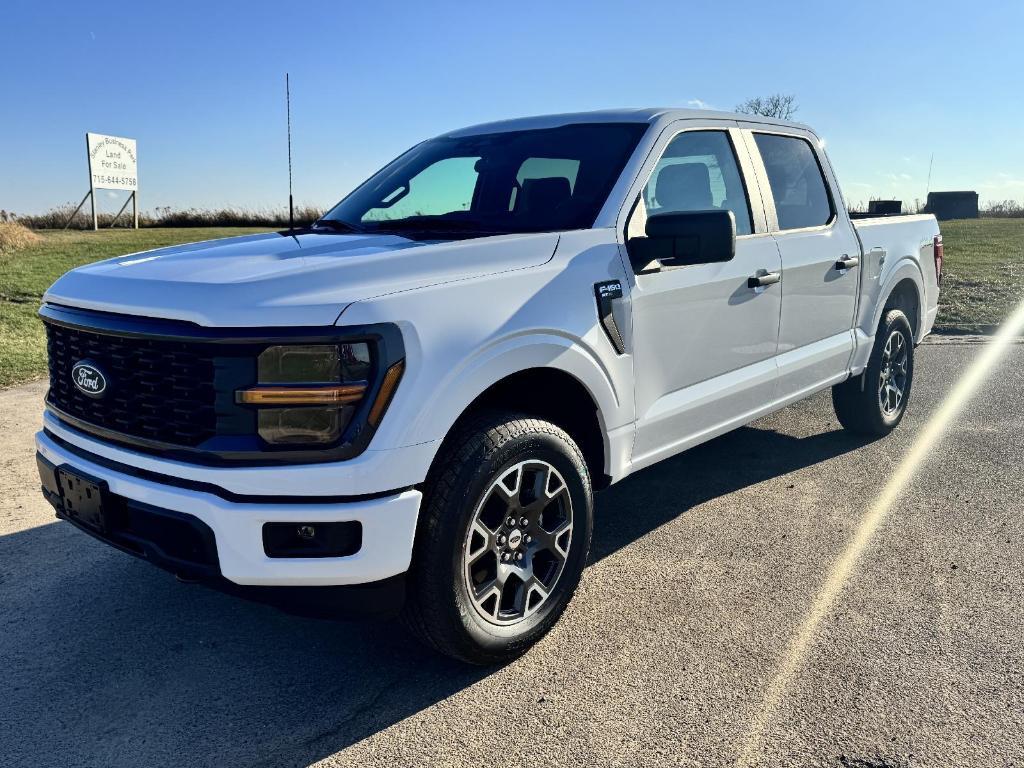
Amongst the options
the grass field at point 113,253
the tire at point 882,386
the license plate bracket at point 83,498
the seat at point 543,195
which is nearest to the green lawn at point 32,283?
the grass field at point 113,253

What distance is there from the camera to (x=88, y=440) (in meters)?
2.88

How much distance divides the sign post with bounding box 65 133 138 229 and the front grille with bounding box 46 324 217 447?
33471 millimetres

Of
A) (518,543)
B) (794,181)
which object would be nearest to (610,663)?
(518,543)

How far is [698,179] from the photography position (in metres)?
3.95

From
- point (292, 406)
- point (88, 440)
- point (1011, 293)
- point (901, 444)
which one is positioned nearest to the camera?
point (292, 406)

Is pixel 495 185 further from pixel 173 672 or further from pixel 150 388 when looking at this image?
pixel 173 672

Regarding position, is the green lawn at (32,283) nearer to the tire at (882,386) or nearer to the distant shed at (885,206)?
the tire at (882,386)

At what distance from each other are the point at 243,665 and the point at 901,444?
4.40 m

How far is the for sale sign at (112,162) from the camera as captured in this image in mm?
32875

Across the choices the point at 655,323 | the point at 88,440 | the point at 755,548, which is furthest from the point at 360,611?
the point at 755,548

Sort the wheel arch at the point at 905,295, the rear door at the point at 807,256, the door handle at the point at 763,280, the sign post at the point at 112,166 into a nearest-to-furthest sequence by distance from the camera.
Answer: the door handle at the point at 763,280
the rear door at the point at 807,256
the wheel arch at the point at 905,295
the sign post at the point at 112,166

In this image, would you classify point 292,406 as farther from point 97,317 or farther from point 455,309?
point 97,317

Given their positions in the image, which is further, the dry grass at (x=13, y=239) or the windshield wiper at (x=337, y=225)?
the dry grass at (x=13, y=239)

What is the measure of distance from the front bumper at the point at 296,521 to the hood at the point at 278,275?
513 mm
